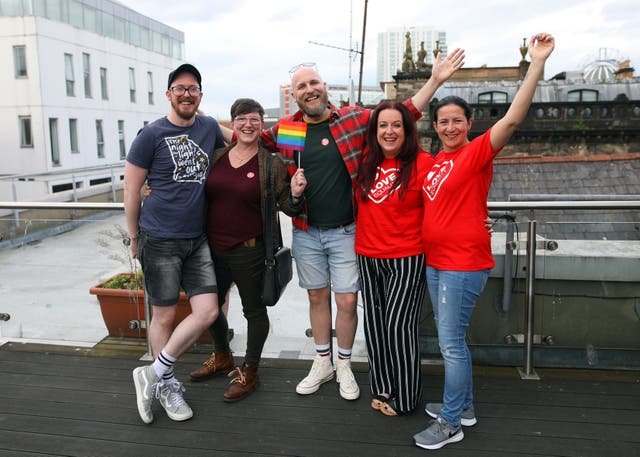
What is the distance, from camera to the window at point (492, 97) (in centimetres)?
2754

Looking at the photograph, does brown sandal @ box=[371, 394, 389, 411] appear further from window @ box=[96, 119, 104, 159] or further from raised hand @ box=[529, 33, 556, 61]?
window @ box=[96, 119, 104, 159]

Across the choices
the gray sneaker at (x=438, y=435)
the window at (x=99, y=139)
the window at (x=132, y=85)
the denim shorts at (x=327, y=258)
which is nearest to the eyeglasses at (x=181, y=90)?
the denim shorts at (x=327, y=258)

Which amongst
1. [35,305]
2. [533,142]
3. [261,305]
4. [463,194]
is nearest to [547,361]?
[463,194]

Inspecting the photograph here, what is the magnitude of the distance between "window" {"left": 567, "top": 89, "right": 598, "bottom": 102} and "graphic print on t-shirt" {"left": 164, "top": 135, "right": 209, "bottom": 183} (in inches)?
1103

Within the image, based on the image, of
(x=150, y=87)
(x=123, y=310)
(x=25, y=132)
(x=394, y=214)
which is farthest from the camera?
(x=150, y=87)

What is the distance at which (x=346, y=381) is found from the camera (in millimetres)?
3156

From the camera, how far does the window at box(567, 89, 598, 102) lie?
1083 inches

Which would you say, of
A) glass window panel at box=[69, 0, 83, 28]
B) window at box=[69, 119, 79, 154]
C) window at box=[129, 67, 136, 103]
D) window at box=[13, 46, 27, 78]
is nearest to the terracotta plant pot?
window at box=[13, 46, 27, 78]

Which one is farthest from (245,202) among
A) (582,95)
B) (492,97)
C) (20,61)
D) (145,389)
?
(582,95)

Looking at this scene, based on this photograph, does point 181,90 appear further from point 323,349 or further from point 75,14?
point 75,14

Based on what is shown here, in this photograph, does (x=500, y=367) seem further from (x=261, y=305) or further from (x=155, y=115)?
(x=155, y=115)

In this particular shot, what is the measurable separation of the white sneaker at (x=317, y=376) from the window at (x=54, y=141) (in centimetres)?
2253

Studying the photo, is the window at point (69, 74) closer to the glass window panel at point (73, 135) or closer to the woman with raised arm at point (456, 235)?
the glass window panel at point (73, 135)

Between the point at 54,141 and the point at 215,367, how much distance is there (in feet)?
73.7
